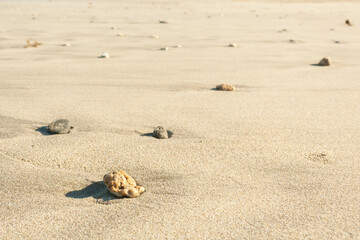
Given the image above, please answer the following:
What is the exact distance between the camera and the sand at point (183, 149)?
44.0 inches

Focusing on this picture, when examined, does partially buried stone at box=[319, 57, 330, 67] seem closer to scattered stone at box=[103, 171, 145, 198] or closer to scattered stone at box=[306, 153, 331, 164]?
scattered stone at box=[306, 153, 331, 164]

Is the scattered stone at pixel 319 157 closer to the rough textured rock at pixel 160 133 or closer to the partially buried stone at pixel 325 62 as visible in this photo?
the rough textured rock at pixel 160 133

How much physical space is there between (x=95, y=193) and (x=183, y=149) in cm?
44

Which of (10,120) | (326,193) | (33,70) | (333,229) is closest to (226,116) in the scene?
(326,193)

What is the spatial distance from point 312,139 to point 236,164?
18.0 inches

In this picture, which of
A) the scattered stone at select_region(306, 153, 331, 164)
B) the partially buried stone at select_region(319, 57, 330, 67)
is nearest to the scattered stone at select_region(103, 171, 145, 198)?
the scattered stone at select_region(306, 153, 331, 164)

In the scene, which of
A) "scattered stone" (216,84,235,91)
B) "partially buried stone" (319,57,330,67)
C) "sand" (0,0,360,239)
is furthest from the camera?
"partially buried stone" (319,57,330,67)

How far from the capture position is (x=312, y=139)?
5.56 feet

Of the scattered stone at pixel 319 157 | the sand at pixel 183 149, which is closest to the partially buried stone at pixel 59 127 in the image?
the sand at pixel 183 149

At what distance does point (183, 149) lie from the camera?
158cm

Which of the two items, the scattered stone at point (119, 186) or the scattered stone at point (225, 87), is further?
the scattered stone at point (225, 87)

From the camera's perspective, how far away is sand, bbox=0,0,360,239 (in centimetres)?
112

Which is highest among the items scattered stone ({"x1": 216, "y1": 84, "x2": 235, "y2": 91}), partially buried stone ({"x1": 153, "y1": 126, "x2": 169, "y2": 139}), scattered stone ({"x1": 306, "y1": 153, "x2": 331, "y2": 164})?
scattered stone ({"x1": 216, "y1": 84, "x2": 235, "y2": 91})

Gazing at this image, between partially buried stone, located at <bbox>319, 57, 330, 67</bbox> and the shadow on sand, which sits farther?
partially buried stone, located at <bbox>319, 57, 330, 67</bbox>
